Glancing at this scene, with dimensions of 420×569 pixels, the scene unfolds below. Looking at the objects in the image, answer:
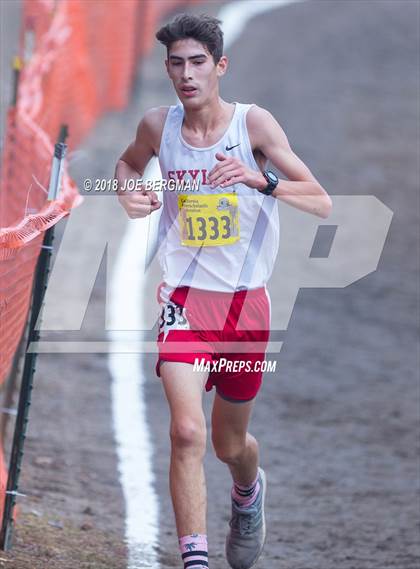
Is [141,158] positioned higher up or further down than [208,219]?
higher up

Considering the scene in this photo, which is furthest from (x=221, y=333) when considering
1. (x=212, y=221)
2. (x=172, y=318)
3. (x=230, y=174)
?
(x=230, y=174)

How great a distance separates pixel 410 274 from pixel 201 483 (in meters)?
8.54

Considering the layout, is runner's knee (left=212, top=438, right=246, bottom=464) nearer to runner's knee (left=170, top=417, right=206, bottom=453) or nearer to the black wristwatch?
runner's knee (left=170, top=417, right=206, bottom=453)

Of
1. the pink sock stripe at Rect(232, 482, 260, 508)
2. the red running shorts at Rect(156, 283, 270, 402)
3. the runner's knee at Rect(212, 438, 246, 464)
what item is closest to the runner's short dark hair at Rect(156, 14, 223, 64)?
the red running shorts at Rect(156, 283, 270, 402)

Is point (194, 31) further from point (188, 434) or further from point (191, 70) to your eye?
point (188, 434)

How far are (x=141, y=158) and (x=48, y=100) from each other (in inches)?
315

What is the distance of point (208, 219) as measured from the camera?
20.1 ft

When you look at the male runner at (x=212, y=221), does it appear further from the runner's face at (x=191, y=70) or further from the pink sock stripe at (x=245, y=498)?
the pink sock stripe at (x=245, y=498)

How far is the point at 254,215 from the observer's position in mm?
6297

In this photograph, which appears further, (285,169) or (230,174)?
(285,169)

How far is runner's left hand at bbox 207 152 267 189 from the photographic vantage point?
573cm

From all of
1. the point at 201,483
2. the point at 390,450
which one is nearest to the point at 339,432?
the point at 390,450

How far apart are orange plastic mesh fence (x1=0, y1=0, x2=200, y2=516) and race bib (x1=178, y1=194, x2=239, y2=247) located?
→ 1.91ft

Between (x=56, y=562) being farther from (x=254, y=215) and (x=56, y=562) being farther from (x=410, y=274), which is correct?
(x=410, y=274)
